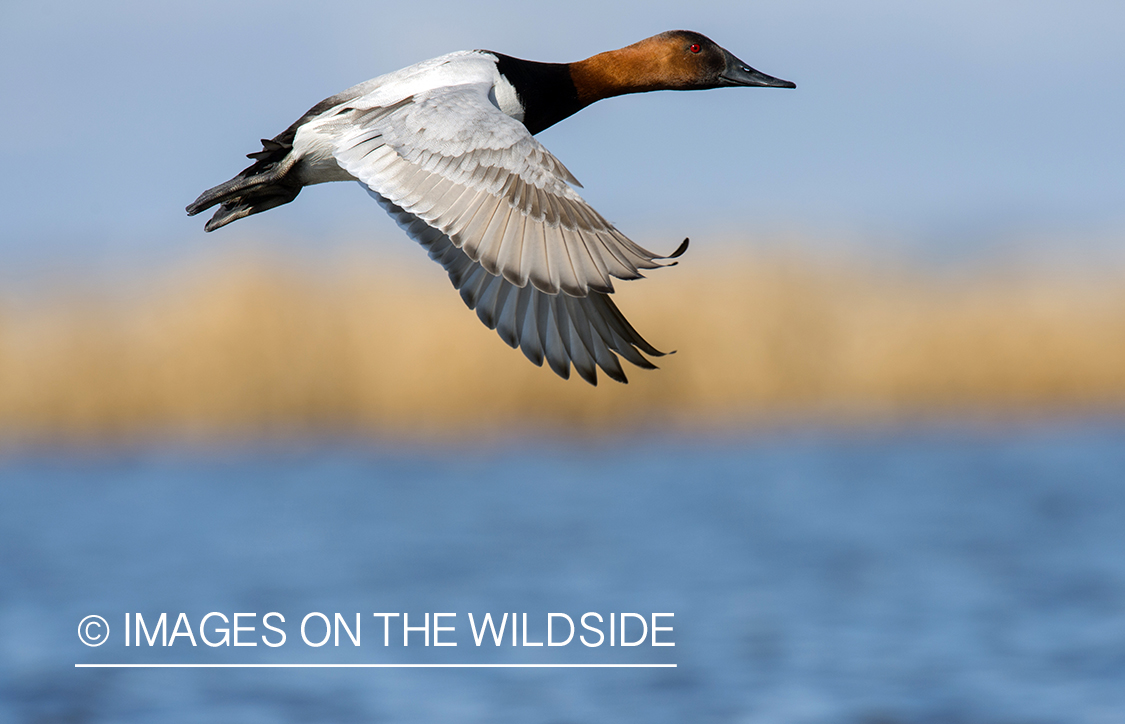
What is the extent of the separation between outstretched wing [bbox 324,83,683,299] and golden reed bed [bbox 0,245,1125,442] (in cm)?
915

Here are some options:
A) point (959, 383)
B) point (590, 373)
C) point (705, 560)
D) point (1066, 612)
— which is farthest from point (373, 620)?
point (959, 383)

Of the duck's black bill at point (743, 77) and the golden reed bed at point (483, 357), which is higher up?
the golden reed bed at point (483, 357)

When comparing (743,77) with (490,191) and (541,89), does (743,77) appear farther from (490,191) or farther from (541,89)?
(490,191)

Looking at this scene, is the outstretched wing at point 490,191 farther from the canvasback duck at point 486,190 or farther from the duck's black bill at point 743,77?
the duck's black bill at point 743,77

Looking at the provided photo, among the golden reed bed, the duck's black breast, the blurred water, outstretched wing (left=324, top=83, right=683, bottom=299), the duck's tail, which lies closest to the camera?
outstretched wing (left=324, top=83, right=683, bottom=299)

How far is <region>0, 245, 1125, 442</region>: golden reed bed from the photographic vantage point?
13.7 meters

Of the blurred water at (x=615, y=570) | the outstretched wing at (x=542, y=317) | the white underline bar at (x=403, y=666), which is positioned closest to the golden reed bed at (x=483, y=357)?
the blurred water at (x=615, y=570)

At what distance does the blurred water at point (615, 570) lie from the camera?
23.3 feet

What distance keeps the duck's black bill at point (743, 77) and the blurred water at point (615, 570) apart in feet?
10.7

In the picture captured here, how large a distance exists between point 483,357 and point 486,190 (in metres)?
9.78

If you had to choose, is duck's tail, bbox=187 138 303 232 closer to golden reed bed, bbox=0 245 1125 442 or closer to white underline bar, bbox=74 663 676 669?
white underline bar, bbox=74 663 676 669

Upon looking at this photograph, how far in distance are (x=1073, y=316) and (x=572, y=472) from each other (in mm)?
6174

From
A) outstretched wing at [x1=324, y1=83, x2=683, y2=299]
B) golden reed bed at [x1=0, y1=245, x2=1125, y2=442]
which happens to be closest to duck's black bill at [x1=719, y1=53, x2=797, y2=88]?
outstretched wing at [x1=324, y1=83, x2=683, y2=299]

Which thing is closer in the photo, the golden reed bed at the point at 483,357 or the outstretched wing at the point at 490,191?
the outstretched wing at the point at 490,191
